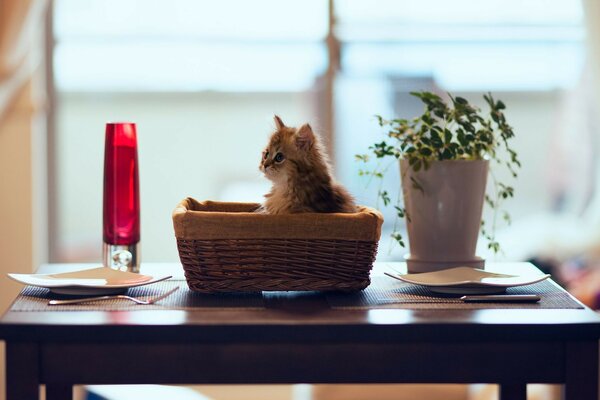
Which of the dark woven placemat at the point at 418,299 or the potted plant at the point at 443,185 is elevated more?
the potted plant at the point at 443,185

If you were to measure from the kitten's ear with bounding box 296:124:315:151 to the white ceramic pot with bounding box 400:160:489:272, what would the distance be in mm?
206

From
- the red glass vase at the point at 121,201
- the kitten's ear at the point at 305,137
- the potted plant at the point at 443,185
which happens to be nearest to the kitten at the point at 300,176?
the kitten's ear at the point at 305,137

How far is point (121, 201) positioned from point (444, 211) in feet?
1.87

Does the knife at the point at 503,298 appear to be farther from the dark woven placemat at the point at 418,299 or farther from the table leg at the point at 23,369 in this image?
the table leg at the point at 23,369

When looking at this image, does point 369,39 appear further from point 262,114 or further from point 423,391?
point 423,391

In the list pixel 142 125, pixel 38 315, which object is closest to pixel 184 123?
pixel 142 125

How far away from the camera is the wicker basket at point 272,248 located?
4.29ft

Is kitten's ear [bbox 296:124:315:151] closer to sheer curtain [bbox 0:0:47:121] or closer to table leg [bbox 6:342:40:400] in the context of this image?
table leg [bbox 6:342:40:400]

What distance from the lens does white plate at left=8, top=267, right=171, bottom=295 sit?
135 centimetres

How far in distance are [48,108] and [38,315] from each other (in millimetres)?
1914

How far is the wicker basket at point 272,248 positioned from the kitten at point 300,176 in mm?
65

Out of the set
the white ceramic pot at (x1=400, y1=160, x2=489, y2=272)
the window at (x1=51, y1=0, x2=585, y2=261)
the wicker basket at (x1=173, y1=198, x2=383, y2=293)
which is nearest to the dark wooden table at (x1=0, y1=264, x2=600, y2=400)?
the wicker basket at (x1=173, y1=198, x2=383, y2=293)

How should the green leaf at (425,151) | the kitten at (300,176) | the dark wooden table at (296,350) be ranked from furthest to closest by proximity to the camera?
the green leaf at (425,151) → the kitten at (300,176) → the dark wooden table at (296,350)

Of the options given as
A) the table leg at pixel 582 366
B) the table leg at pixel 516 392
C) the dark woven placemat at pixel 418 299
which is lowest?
the table leg at pixel 516 392
